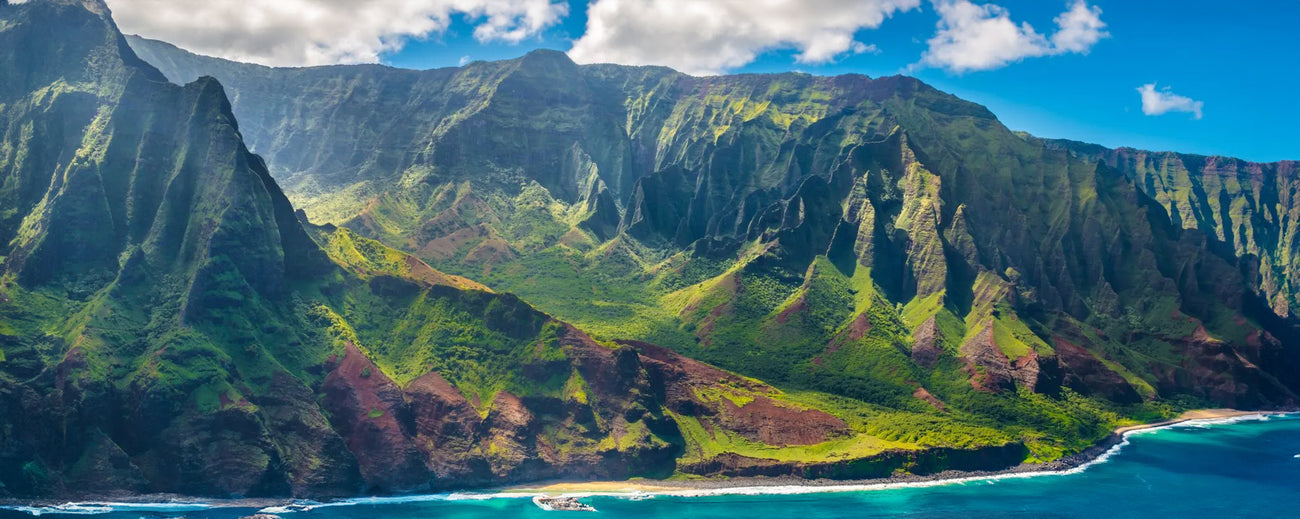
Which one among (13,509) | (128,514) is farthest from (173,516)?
(13,509)

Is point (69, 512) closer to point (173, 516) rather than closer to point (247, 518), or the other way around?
point (173, 516)

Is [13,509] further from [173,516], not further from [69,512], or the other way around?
[173,516]

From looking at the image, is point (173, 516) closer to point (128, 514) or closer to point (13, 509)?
point (128, 514)

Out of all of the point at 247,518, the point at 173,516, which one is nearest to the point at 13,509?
the point at 173,516

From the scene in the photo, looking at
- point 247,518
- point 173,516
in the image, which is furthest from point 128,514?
point 247,518
